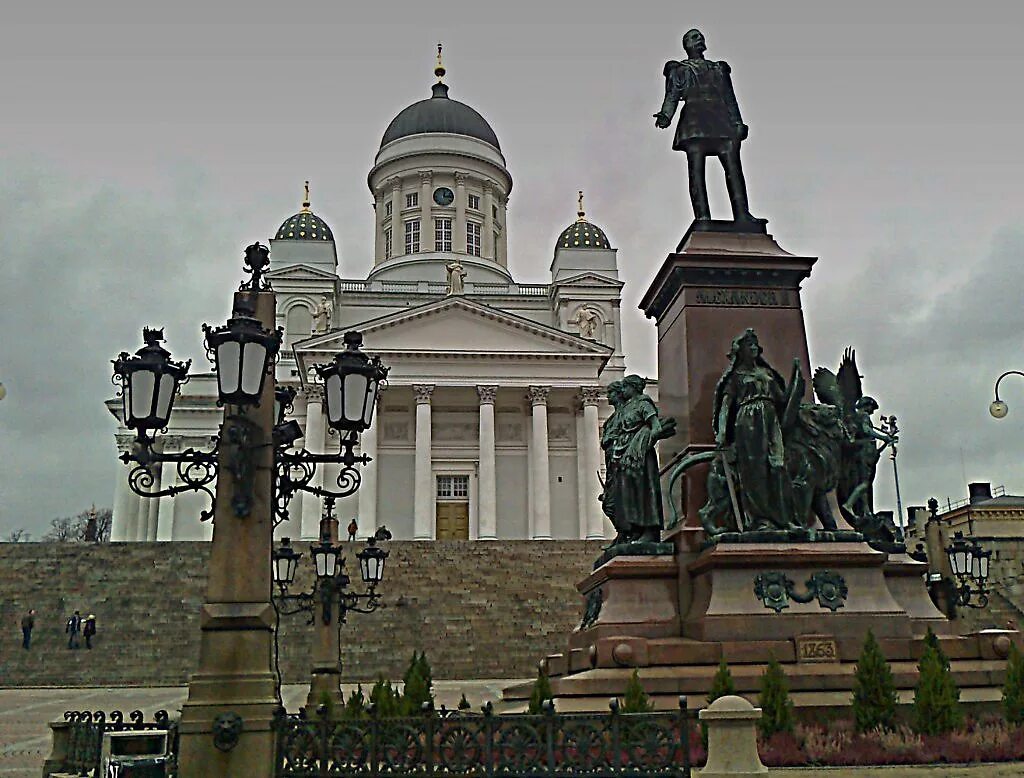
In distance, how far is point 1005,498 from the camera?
57344 millimetres

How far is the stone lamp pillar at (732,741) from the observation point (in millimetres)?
5941

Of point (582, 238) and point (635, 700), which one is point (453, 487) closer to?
point (582, 238)

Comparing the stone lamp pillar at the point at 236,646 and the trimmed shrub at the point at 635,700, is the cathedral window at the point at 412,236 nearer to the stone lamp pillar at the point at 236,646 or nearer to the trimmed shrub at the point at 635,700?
the trimmed shrub at the point at 635,700

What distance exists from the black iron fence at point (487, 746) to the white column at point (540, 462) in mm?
47307

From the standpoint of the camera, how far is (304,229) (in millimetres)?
66625

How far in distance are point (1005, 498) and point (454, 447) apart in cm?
2990

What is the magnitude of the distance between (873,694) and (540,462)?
46.6m

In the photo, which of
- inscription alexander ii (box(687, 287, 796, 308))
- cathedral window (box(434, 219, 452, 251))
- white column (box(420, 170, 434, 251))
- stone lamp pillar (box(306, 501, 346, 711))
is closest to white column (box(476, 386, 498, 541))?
white column (box(420, 170, 434, 251))

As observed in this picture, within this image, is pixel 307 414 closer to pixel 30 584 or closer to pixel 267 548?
pixel 30 584

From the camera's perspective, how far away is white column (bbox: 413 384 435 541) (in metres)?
54.2

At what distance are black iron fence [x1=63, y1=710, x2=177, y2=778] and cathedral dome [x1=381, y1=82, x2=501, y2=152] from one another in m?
67.9

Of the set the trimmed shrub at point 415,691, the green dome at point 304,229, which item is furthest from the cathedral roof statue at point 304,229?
the trimmed shrub at point 415,691

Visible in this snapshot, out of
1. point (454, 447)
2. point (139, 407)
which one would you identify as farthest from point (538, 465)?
point (139, 407)

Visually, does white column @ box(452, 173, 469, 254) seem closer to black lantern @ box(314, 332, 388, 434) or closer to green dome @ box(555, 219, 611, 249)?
green dome @ box(555, 219, 611, 249)
